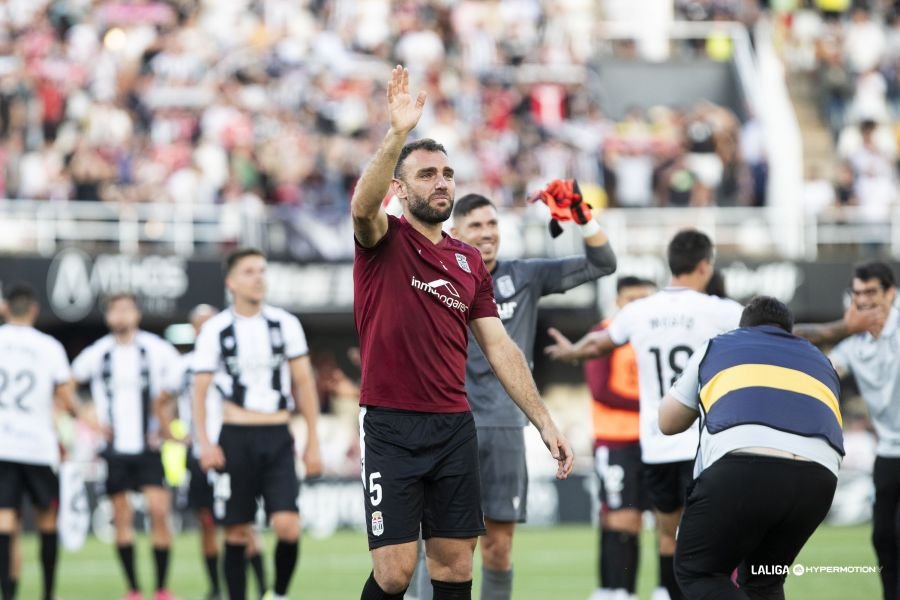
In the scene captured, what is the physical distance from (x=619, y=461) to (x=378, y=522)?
5.01 metres

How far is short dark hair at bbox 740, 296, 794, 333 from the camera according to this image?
793 centimetres

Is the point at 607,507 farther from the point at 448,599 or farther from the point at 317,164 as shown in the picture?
the point at 317,164

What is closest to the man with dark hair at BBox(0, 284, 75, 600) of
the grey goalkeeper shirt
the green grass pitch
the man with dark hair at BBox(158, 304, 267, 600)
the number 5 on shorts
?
the man with dark hair at BBox(158, 304, 267, 600)

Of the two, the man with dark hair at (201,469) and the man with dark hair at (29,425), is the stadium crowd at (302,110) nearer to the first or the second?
the man with dark hair at (201,469)

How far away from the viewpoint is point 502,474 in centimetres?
968

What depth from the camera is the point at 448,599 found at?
7.78 metres

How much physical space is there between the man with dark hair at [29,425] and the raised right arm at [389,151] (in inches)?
238

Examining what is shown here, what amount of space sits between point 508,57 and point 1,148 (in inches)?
399

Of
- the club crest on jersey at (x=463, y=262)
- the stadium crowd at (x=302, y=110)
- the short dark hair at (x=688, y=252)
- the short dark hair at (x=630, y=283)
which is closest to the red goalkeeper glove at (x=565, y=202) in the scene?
the short dark hair at (x=688, y=252)

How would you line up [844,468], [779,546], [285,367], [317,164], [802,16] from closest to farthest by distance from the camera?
Result: [779,546] → [285,367] → [844,468] → [317,164] → [802,16]

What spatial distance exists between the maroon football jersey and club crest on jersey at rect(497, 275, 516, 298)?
6.82 feet

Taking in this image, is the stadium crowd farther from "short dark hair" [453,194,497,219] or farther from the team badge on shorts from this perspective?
the team badge on shorts

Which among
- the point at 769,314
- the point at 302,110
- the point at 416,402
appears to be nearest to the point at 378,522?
the point at 416,402

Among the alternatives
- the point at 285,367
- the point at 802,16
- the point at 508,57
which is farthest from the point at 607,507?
the point at 802,16
